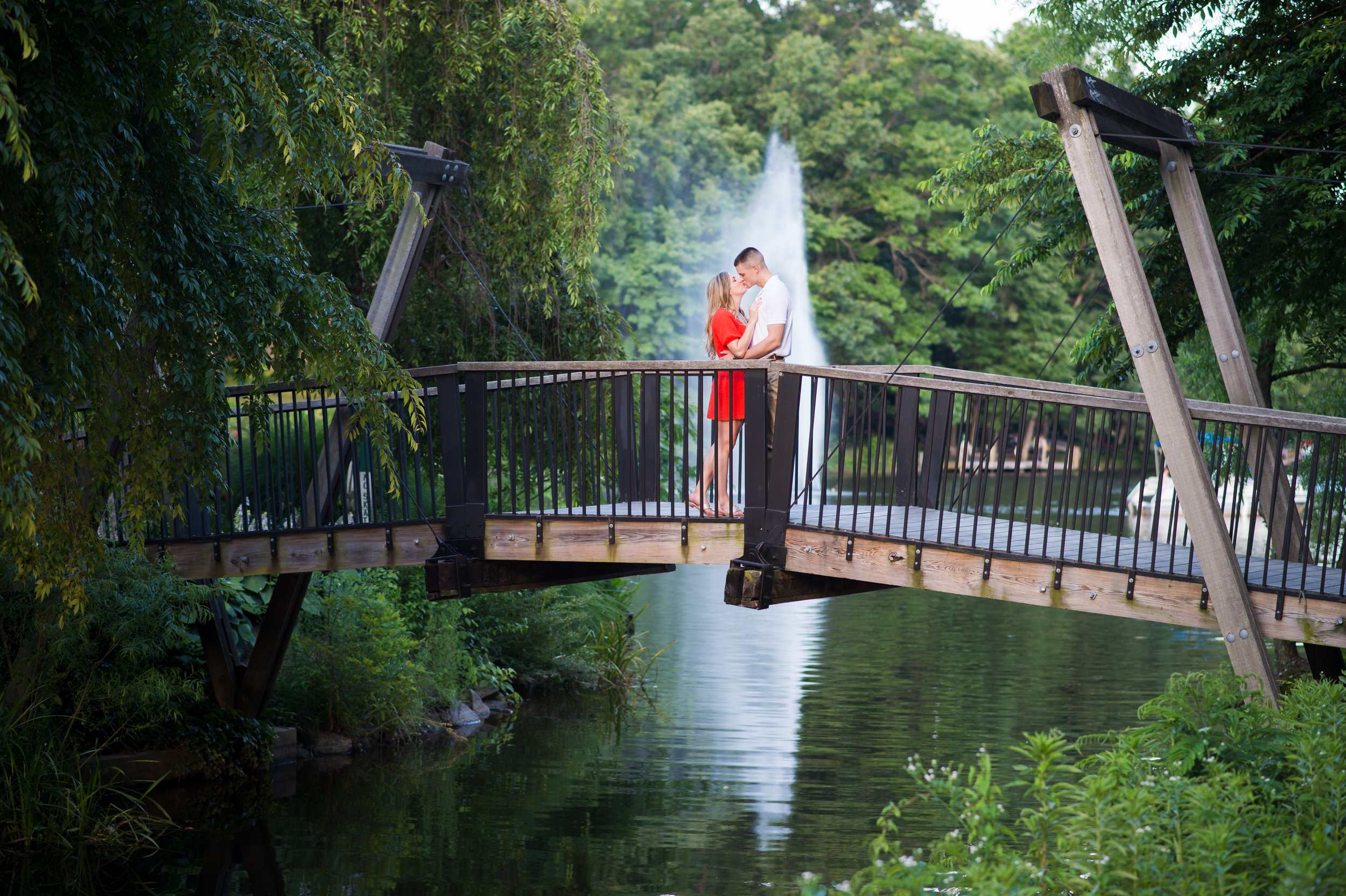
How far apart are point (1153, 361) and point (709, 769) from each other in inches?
207

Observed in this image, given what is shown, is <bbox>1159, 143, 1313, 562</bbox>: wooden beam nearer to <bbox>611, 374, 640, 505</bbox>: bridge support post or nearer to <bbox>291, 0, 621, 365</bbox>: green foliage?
<bbox>611, 374, 640, 505</bbox>: bridge support post

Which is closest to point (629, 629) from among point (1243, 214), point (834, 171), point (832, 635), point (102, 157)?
point (832, 635)

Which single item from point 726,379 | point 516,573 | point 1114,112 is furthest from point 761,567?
point 1114,112

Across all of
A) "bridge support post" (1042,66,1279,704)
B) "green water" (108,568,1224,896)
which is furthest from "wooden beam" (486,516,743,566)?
"bridge support post" (1042,66,1279,704)

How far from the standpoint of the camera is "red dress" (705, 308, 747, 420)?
8.44m

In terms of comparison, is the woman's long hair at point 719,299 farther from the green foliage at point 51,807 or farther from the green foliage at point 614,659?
the green foliage at point 614,659

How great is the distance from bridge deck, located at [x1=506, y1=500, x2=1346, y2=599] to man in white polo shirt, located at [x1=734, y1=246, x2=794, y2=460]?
78 cm

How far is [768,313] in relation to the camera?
28.3 ft

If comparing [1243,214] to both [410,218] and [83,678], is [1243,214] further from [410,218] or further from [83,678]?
[83,678]

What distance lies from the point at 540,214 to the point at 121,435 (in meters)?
6.46

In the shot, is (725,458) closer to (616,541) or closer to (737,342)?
(737,342)

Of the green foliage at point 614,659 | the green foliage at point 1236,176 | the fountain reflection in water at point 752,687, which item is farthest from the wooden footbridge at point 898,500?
the green foliage at point 614,659

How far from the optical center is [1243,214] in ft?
33.6

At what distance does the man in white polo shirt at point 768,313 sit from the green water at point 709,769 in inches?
117
